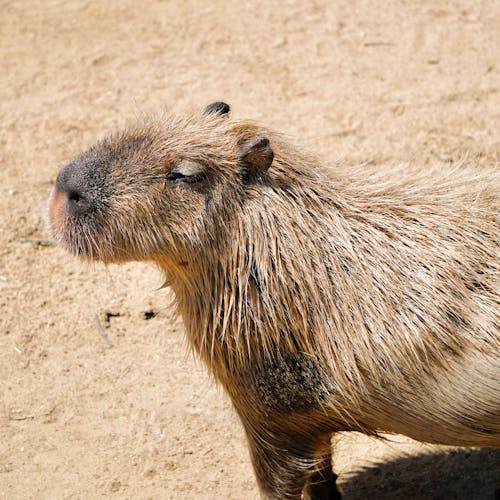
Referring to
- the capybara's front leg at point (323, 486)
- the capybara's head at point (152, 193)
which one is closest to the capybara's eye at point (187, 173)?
the capybara's head at point (152, 193)

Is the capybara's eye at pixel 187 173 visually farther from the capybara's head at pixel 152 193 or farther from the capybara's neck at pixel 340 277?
the capybara's neck at pixel 340 277

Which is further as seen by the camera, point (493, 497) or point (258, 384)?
point (493, 497)

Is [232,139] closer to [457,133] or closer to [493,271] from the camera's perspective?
[493,271]

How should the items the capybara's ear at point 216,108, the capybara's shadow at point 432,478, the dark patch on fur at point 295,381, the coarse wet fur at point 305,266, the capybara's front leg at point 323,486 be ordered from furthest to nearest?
the capybara's shadow at point 432,478 < the capybara's front leg at point 323,486 < the capybara's ear at point 216,108 < the dark patch on fur at point 295,381 < the coarse wet fur at point 305,266

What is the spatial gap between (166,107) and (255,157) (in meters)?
0.70

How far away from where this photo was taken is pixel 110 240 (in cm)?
287

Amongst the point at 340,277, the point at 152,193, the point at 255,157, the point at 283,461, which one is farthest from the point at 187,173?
the point at 283,461

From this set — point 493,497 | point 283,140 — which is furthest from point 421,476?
point 283,140

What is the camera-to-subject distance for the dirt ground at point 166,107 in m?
3.77

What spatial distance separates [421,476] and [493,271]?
4.52ft

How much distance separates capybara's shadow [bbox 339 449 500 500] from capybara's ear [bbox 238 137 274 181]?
64.9 inches

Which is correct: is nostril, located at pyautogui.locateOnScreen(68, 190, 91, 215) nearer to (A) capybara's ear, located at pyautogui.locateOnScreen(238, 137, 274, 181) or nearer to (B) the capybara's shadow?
(A) capybara's ear, located at pyautogui.locateOnScreen(238, 137, 274, 181)

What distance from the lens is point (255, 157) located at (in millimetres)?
2861

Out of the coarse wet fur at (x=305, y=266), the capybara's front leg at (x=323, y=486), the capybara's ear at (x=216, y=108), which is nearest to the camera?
the coarse wet fur at (x=305, y=266)
